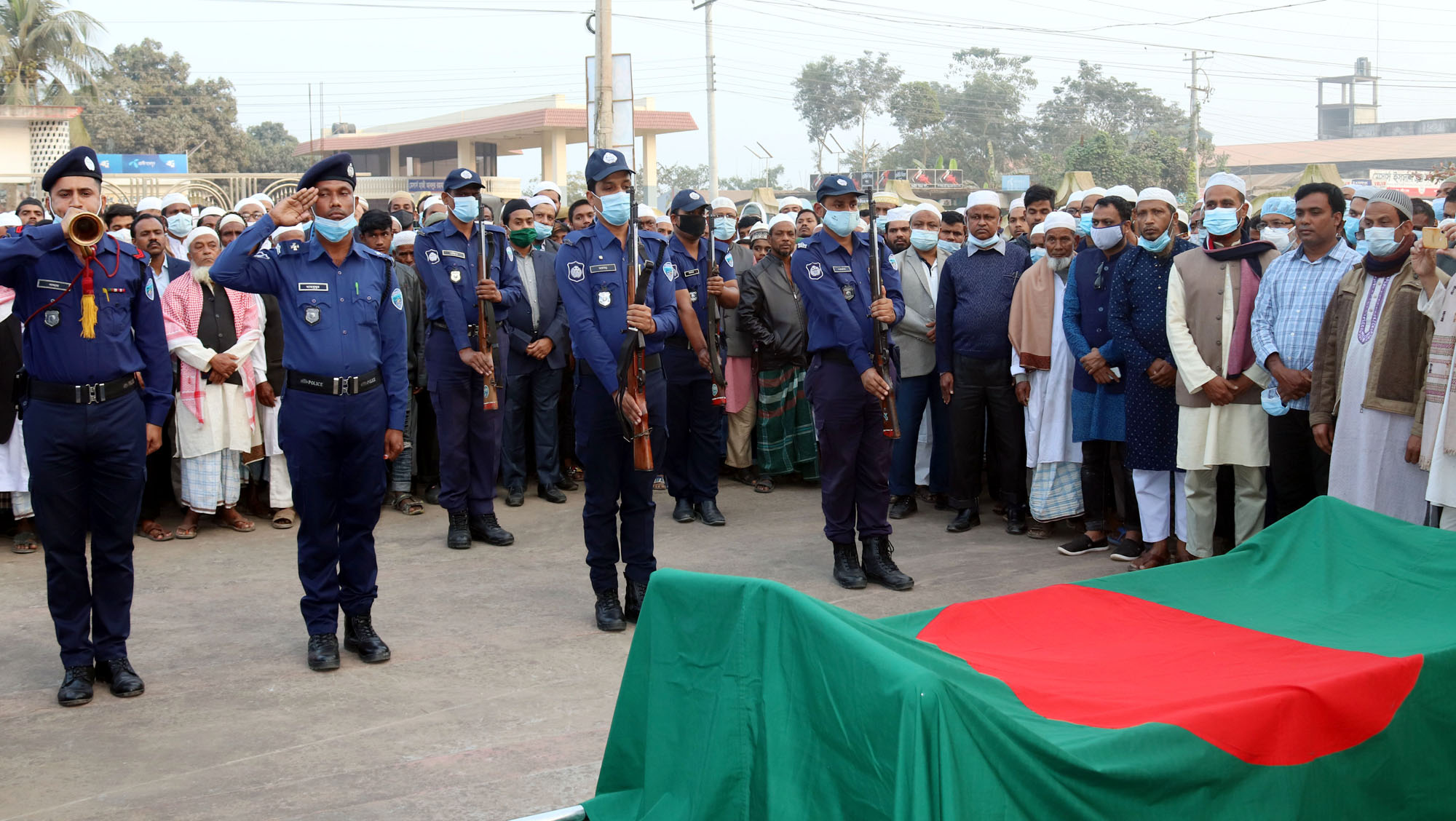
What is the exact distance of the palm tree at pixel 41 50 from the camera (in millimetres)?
31047

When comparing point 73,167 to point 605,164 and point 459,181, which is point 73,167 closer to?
point 605,164

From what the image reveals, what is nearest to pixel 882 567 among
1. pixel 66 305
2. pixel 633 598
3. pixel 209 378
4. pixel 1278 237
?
pixel 633 598

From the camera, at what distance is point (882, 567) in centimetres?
654

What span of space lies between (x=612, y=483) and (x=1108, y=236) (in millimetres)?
3384

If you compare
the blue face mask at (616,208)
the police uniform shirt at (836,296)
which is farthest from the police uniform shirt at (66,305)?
the police uniform shirt at (836,296)

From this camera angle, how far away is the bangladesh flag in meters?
2.58

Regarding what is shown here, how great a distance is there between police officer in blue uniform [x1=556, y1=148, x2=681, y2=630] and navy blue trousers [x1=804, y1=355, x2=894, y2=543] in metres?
0.97

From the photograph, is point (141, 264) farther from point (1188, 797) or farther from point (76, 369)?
point (1188, 797)

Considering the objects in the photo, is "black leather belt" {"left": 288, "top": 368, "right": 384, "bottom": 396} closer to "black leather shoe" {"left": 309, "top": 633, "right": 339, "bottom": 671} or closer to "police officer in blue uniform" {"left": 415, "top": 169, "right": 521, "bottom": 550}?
"black leather shoe" {"left": 309, "top": 633, "right": 339, "bottom": 671}

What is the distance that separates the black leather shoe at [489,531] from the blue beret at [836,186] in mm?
2978

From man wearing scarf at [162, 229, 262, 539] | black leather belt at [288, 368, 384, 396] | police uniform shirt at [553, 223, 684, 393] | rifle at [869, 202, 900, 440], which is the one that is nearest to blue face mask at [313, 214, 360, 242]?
black leather belt at [288, 368, 384, 396]

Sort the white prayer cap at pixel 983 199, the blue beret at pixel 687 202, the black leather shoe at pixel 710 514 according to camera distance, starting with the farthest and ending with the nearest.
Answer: the black leather shoe at pixel 710 514, the white prayer cap at pixel 983 199, the blue beret at pixel 687 202

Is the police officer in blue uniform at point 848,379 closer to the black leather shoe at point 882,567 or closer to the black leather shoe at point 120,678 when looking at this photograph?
the black leather shoe at point 882,567

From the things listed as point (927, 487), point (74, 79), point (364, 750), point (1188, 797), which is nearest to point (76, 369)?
point (364, 750)
